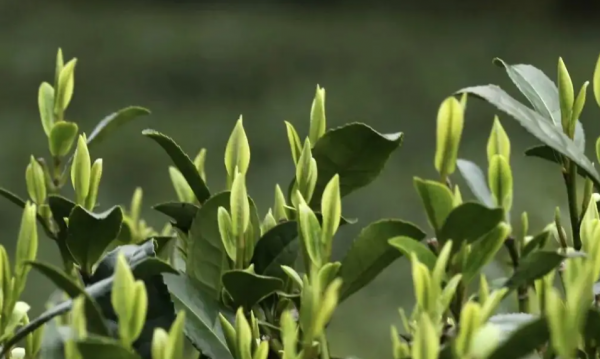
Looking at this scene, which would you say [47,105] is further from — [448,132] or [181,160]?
[448,132]

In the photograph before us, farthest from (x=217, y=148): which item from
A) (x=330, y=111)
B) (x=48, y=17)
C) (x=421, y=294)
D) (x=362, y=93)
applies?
(x=421, y=294)

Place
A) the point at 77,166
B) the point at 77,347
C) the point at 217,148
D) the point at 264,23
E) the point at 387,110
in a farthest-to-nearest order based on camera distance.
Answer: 1. the point at 264,23
2. the point at 387,110
3. the point at 217,148
4. the point at 77,166
5. the point at 77,347

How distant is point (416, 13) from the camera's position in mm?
1942

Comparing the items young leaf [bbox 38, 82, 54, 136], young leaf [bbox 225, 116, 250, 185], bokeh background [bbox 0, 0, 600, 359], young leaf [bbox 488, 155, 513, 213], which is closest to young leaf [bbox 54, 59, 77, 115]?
young leaf [bbox 38, 82, 54, 136]

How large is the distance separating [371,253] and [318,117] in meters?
0.08

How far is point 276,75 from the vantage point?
1754 mm

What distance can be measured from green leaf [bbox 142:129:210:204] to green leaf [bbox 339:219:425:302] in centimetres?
8

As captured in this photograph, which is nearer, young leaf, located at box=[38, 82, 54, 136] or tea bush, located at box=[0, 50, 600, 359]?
tea bush, located at box=[0, 50, 600, 359]

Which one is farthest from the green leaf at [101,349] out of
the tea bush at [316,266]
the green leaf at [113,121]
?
the green leaf at [113,121]

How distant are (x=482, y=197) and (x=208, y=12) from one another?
5.52ft

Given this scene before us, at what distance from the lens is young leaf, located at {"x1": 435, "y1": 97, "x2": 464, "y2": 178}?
242mm

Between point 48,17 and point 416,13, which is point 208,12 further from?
point 416,13

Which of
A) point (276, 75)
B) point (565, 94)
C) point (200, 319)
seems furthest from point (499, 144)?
point (276, 75)

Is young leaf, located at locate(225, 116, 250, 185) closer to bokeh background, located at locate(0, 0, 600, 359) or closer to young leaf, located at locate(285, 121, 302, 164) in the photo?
young leaf, located at locate(285, 121, 302, 164)
